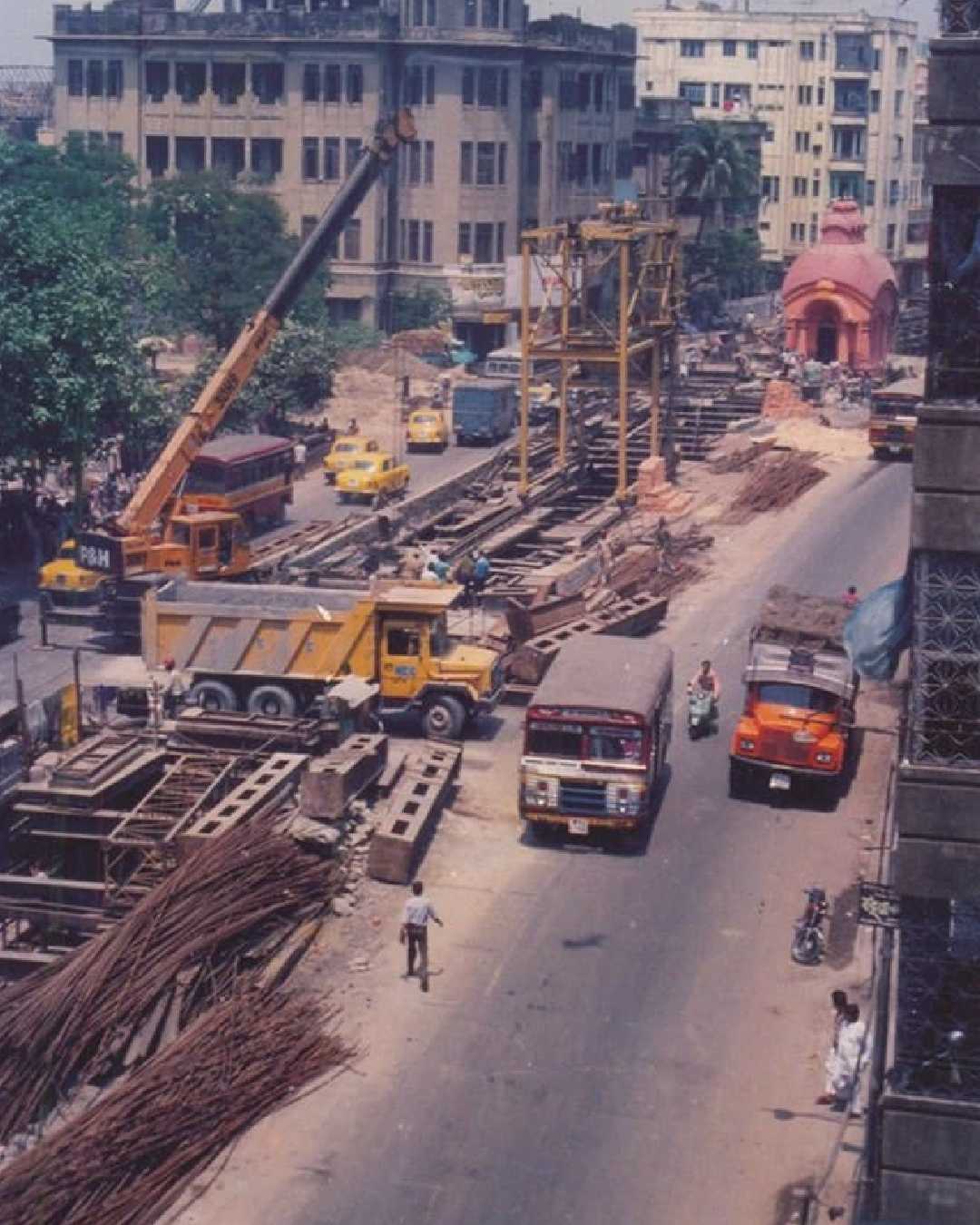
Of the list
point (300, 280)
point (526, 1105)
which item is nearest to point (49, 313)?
point (300, 280)

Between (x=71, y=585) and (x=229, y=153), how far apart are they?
53.2 meters

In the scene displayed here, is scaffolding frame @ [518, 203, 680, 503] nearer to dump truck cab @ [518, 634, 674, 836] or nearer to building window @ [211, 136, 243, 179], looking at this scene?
dump truck cab @ [518, 634, 674, 836]

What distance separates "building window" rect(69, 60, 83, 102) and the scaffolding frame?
143 ft

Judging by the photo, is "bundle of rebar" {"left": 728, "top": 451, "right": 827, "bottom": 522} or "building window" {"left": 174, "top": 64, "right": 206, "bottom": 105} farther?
"building window" {"left": 174, "top": 64, "right": 206, "bottom": 105}

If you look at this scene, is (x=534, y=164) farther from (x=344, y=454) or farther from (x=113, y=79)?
(x=344, y=454)

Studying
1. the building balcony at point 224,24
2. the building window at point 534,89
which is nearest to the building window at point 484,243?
the building window at point 534,89

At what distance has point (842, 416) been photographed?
6750 cm

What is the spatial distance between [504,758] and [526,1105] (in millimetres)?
12142

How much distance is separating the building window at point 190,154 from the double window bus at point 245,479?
142 ft

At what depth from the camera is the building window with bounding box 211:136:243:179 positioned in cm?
9025

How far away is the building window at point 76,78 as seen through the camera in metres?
92.8

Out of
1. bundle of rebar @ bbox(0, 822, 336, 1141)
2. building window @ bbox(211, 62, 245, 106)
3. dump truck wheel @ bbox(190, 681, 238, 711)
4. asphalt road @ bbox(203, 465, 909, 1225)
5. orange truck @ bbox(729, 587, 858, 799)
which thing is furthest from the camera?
building window @ bbox(211, 62, 245, 106)

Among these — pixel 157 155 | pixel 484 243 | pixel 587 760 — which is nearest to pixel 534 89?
pixel 484 243

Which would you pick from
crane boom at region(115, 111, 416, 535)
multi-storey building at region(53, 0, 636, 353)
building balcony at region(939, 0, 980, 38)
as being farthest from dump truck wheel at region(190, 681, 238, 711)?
multi-storey building at region(53, 0, 636, 353)
